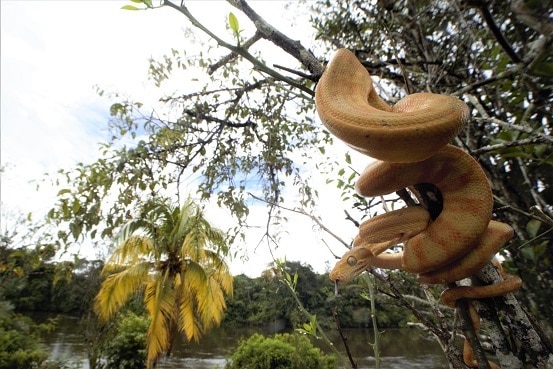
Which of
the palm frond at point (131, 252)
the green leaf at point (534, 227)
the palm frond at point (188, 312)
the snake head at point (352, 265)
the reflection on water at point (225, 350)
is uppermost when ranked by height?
the palm frond at point (131, 252)

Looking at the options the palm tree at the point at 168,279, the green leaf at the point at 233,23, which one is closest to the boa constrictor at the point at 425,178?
the green leaf at the point at 233,23

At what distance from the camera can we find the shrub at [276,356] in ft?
37.5

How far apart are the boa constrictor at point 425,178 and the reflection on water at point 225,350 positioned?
20.1 m

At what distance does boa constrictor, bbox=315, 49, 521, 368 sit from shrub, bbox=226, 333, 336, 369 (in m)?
11.2

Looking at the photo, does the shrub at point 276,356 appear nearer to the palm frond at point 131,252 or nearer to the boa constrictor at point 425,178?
the palm frond at point 131,252

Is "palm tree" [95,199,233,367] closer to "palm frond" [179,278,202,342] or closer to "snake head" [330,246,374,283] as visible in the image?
"palm frond" [179,278,202,342]

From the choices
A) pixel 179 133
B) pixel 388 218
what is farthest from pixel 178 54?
pixel 388 218

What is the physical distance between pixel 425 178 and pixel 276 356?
12.3 meters

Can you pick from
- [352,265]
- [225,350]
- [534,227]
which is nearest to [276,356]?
[534,227]

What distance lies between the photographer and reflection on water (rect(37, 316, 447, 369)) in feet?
73.1

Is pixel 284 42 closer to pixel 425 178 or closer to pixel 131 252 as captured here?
pixel 425 178

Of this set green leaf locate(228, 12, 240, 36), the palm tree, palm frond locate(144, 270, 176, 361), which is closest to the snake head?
green leaf locate(228, 12, 240, 36)

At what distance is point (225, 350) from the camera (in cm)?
2644

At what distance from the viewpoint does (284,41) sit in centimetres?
144
